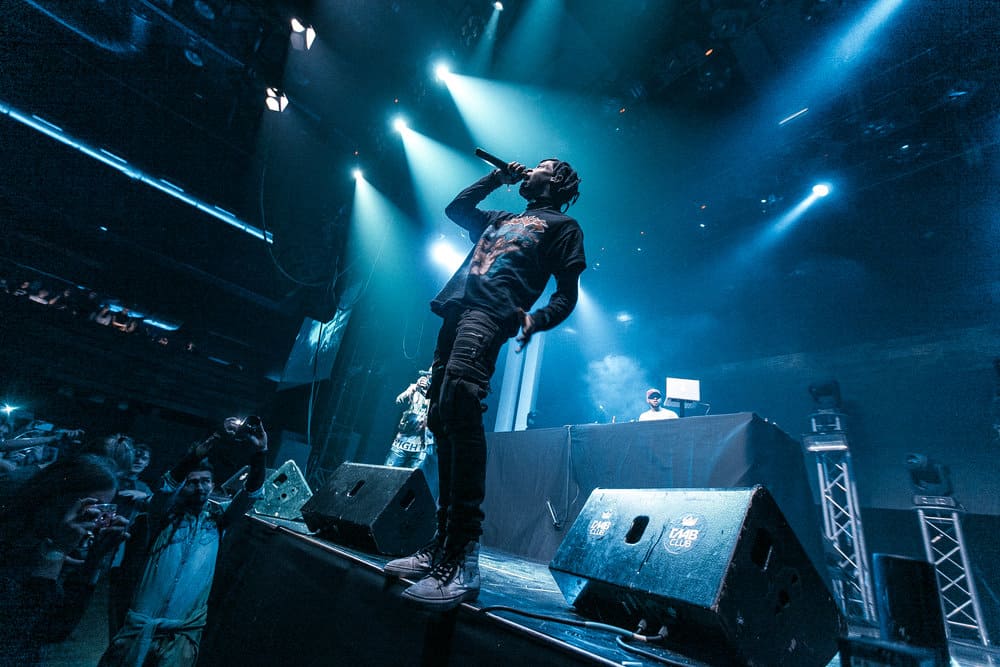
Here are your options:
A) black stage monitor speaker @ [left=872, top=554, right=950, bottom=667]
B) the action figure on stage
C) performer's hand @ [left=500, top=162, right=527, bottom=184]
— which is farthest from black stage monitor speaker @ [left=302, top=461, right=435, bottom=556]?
the action figure on stage

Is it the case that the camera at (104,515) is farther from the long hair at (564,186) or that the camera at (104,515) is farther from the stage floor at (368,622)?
the long hair at (564,186)

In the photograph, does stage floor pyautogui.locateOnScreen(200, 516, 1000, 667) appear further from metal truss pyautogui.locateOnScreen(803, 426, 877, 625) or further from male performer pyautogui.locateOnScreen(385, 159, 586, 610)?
metal truss pyautogui.locateOnScreen(803, 426, 877, 625)

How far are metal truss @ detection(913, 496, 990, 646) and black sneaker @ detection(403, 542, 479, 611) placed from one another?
7.51m

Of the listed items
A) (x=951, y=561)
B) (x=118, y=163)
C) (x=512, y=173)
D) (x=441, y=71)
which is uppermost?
(x=441, y=71)

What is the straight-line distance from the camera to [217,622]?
2.81 m

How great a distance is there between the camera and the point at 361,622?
68.8 inches

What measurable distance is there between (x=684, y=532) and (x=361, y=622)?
4.65 ft

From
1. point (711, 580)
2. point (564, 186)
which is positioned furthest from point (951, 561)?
point (564, 186)

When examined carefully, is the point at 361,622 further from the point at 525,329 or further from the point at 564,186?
the point at 564,186

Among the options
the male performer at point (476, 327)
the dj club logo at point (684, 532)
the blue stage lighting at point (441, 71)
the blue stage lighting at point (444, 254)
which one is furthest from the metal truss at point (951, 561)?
the blue stage lighting at point (441, 71)

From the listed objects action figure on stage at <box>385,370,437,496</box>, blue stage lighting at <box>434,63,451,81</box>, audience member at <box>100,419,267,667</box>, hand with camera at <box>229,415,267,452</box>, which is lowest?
audience member at <box>100,419,267,667</box>

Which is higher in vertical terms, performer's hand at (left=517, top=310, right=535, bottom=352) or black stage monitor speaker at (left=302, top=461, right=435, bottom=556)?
performer's hand at (left=517, top=310, right=535, bottom=352)

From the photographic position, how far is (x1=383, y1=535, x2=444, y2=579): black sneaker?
67.7 inches

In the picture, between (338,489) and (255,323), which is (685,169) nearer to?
(338,489)
